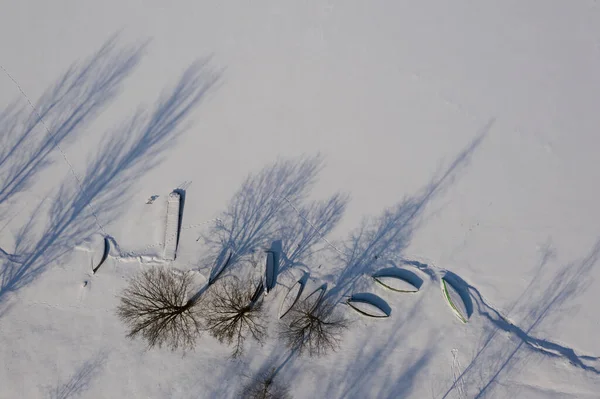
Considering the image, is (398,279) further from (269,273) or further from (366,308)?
(269,273)

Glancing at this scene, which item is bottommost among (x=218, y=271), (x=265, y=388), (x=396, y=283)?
(x=265, y=388)

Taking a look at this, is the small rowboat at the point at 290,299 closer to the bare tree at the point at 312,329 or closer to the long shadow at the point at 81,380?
the bare tree at the point at 312,329

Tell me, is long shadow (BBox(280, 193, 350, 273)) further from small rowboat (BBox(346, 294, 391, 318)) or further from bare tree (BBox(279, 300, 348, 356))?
small rowboat (BBox(346, 294, 391, 318))

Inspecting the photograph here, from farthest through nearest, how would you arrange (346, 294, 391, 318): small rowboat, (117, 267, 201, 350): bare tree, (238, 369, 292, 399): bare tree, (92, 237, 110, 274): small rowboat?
1. (92, 237, 110, 274): small rowboat
2. (346, 294, 391, 318): small rowboat
3. (238, 369, 292, 399): bare tree
4. (117, 267, 201, 350): bare tree

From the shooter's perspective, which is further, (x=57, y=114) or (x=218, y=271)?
(x=57, y=114)

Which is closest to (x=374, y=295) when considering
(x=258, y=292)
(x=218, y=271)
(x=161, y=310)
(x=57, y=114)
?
(x=258, y=292)

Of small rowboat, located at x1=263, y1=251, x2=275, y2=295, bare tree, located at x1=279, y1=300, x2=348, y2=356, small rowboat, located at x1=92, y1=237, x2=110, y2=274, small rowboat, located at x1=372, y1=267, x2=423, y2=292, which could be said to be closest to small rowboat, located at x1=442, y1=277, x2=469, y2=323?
small rowboat, located at x1=372, y1=267, x2=423, y2=292
